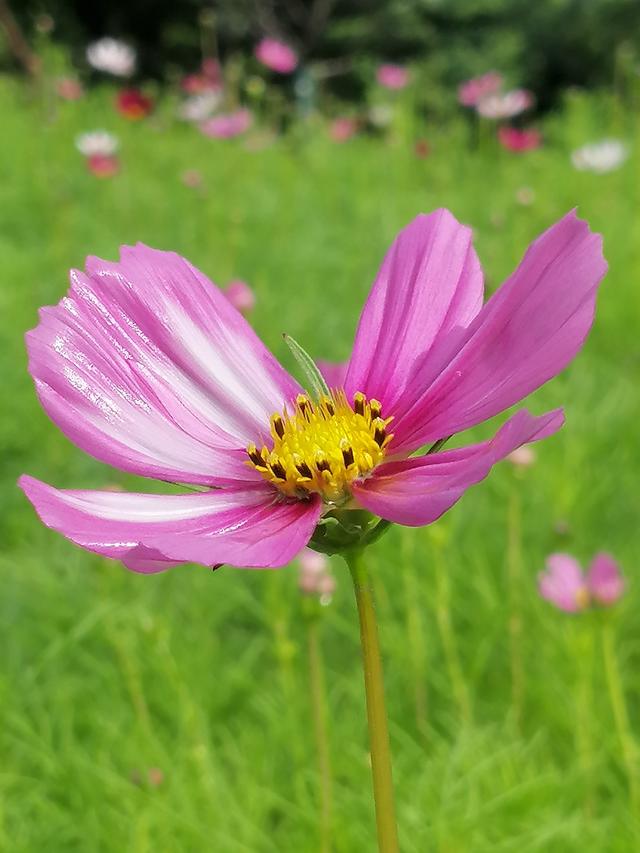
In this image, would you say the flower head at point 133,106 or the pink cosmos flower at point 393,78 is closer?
the pink cosmos flower at point 393,78

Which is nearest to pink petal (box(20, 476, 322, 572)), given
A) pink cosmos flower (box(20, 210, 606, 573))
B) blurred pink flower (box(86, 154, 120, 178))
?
pink cosmos flower (box(20, 210, 606, 573))

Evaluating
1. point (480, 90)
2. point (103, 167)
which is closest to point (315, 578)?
point (103, 167)

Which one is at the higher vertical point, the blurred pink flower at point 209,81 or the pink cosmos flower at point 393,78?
the blurred pink flower at point 209,81

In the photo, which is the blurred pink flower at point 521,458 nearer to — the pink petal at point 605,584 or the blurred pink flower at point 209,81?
the pink petal at point 605,584

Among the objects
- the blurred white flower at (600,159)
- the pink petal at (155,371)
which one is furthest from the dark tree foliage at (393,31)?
the pink petal at (155,371)

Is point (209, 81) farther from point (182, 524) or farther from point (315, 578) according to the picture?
point (182, 524)

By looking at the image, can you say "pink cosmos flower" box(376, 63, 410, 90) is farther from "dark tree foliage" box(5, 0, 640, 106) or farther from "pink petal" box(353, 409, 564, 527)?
"dark tree foliage" box(5, 0, 640, 106)

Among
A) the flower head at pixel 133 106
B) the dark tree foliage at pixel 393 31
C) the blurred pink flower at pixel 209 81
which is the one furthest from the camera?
the dark tree foliage at pixel 393 31

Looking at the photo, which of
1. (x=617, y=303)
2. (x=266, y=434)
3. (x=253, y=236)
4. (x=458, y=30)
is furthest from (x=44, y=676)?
(x=458, y=30)
